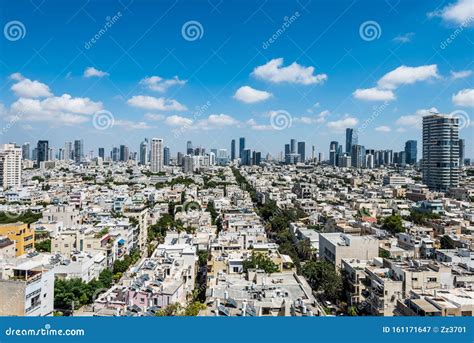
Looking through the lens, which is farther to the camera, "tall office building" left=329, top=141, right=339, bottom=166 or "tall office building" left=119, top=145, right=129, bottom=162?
"tall office building" left=119, top=145, right=129, bottom=162

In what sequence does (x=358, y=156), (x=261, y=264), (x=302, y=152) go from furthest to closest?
1. (x=302, y=152)
2. (x=358, y=156)
3. (x=261, y=264)

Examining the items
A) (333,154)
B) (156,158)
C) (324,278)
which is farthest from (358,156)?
(324,278)

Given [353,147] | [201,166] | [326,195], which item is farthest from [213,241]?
[201,166]

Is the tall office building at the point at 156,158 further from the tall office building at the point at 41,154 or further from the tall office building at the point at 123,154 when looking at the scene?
the tall office building at the point at 41,154

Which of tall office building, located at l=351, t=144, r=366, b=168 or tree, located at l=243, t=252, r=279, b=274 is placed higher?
tall office building, located at l=351, t=144, r=366, b=168

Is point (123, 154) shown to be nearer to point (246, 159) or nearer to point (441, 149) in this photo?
point (246, 159)

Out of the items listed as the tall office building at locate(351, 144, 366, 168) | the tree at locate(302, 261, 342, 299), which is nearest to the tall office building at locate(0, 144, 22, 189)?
the tree at locate(302, 261, 342, 299)

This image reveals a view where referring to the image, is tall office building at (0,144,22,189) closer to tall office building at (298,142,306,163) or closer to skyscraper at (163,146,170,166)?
skyscraper at (163,146,170,166)

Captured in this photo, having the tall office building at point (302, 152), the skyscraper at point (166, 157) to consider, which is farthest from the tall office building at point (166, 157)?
the tall office building at point (302, 152)
